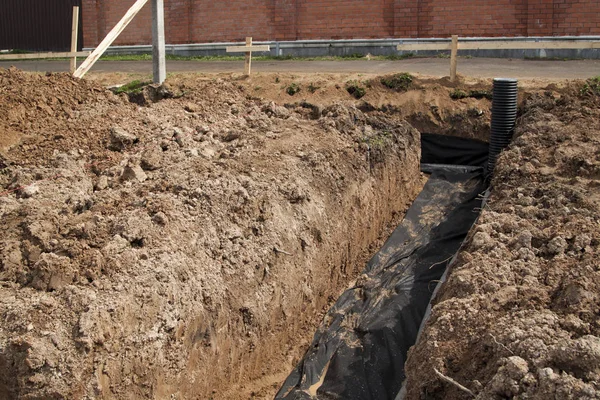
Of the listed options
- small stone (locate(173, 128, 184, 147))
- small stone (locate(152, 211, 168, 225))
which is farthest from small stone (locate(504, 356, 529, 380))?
small stone (locate(173, 128, 184, 147))

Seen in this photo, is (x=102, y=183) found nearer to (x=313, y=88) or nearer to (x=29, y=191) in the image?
(x=29, y=191)

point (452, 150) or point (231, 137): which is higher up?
point (231, 137)

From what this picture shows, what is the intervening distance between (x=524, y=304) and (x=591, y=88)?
7.55m

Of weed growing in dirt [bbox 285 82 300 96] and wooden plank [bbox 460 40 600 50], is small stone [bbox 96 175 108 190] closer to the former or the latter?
weed growing in dirt [bbox 285 82 300 96]

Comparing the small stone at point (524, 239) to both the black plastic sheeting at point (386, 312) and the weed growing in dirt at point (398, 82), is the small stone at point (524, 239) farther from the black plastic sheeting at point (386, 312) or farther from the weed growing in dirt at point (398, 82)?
the weed growing in dirt at point (398, 82)

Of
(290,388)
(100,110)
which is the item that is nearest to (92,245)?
(290,388)

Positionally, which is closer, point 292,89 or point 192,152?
point 192,152

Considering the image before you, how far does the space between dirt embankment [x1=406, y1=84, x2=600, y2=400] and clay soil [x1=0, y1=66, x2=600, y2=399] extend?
0.02 meters

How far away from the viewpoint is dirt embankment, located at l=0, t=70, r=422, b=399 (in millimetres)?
4480

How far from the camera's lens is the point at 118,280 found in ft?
15.7

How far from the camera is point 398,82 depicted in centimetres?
1191

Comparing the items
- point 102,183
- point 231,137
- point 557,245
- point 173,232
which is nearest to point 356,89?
point 231,137

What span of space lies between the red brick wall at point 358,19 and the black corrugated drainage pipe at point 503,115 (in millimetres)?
7440

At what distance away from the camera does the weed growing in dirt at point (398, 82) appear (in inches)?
466
